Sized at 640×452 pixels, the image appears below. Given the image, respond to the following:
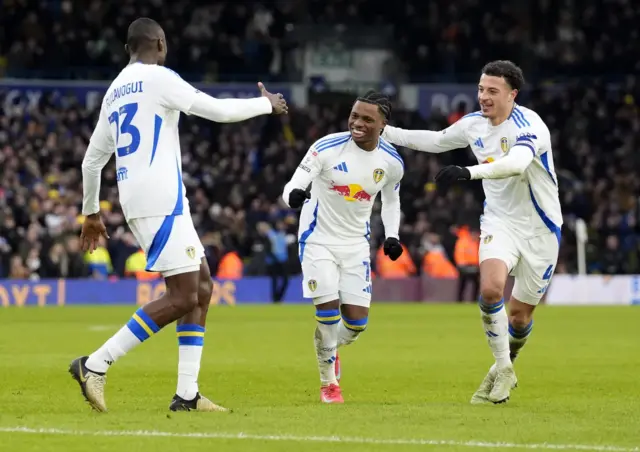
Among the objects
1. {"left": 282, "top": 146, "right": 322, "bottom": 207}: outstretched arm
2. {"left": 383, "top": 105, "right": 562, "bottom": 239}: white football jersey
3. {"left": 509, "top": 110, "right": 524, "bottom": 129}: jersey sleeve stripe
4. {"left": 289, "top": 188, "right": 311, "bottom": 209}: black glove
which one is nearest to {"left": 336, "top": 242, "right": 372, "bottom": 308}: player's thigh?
{"left": 282, "top": 146, "right": 322, "bottom": 207}: outstretched arm

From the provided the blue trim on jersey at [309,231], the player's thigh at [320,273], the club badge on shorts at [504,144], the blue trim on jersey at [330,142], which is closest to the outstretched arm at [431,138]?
the club badge on shorts at [504,144]

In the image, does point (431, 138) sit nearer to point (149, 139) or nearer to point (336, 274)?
point (336, 274)

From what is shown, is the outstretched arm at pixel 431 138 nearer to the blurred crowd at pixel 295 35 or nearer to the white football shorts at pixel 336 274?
the white football shorts at pixel 336 274

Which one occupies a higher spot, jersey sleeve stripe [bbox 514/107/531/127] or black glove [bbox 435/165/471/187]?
jersey sleeve stripe [bbox 514/107/531/127]

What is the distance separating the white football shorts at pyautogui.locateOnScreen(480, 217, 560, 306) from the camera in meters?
10.6

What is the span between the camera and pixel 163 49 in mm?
9250

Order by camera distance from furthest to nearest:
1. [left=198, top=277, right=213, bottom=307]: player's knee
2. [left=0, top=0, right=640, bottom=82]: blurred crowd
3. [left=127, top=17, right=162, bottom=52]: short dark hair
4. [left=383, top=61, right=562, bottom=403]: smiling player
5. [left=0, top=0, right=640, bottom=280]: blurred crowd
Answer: [left=0, top=0, right=640, bottom=82]: blurred crowd, [left=0, top=0, right=640, bottom=280]: blurred crowd, [left=383, top=61, right=562, bottom=403]: smiling player, [left=198, top=277, right=213, bottom=307]: player's knee, [left=127, top=17, right=162, bottom=52]: short dark hair

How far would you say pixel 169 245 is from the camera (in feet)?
29.6

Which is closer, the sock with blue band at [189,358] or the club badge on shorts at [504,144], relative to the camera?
the sock with blue band at [189,358]

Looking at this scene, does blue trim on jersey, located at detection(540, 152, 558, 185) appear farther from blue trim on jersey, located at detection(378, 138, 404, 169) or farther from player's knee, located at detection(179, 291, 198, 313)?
player's knee, located at detection(179, 291, 198, 313)

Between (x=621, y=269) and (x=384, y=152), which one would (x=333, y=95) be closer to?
(x=621, y=269)

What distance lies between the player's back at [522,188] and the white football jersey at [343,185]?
0.77 meters

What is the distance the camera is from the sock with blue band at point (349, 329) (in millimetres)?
11008

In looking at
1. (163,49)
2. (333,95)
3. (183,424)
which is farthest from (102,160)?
(333,95)
